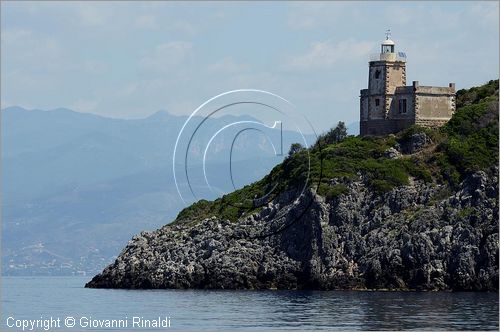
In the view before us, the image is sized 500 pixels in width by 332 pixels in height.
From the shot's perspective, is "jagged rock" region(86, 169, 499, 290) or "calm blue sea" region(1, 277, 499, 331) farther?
"jagged rock" region(86, 169, 499, 290)

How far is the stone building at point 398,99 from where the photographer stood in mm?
166750

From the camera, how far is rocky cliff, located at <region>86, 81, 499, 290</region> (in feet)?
465

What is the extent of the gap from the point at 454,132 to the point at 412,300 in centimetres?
4171

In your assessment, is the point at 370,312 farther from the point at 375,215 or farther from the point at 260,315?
the point at 375,215

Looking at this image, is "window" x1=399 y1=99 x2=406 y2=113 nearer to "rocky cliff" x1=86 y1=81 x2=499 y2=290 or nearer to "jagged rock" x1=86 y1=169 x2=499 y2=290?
"rocky cliff" x1=86 y1=81 x2=499 y2=290

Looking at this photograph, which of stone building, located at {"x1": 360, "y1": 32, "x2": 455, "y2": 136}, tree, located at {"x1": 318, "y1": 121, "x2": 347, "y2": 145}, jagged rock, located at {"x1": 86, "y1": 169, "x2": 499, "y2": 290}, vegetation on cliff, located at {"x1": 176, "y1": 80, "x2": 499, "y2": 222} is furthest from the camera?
tree, located at {"x1": 318, "y1": 121, "x2": 347, "y2": 145}

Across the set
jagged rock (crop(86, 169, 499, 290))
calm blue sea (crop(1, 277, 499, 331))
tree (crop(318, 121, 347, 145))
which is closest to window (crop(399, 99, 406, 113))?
jagged rock (crop(86, 169, 499, 290))

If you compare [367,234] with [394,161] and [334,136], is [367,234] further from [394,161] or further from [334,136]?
[334,136]

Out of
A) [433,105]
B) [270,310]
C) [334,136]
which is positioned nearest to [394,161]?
[433,105]

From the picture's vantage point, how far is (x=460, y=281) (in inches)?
5522

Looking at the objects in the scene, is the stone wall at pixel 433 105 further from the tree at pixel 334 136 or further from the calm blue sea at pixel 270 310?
the calm blue sea at pixel 270 310

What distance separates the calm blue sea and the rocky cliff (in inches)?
213

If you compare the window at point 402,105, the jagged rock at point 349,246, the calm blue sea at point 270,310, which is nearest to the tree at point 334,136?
the window at point 402,105

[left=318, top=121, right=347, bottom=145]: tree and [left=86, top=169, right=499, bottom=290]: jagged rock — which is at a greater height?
[left=318, top=121, right=347, bottom=145]: tree
